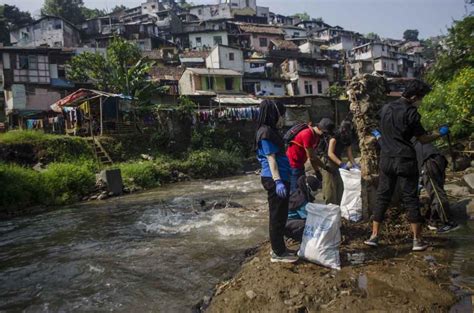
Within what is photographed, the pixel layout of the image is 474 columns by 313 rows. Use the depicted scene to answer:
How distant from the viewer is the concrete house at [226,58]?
40.9 m

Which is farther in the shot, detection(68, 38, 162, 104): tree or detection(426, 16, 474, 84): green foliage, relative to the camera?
Answer: detection(68, 38, 162, 104): tree

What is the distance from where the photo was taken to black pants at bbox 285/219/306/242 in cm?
478

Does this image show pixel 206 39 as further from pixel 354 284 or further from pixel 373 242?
pixel 354 284

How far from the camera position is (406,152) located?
4.62 metres

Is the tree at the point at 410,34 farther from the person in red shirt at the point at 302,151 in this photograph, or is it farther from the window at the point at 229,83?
the person in red shirt at the point at 302,151

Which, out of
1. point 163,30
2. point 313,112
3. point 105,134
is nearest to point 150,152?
point 105,134

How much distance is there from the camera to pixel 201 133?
27219 millimetres

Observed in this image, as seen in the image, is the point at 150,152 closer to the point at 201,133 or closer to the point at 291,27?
the point at 201,133

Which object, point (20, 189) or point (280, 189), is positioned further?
point (20, 189)

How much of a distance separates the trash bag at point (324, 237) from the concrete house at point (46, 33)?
47575 millimetres

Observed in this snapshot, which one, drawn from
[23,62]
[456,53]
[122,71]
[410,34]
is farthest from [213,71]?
[410,34]

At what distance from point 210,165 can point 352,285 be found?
18583mm

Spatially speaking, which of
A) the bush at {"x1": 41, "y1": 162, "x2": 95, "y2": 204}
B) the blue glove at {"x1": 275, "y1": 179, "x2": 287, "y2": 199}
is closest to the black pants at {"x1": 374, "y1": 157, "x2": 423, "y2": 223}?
the blue glove at {"x1": 275, "y1": 179, "x2": 287, "y2": 199}

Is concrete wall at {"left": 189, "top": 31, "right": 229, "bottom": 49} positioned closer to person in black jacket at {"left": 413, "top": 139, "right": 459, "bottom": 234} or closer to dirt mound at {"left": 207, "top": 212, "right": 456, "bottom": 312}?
person in black jacket at {"left": 413, "top": 139, "right": 459, "bottom": 234}
